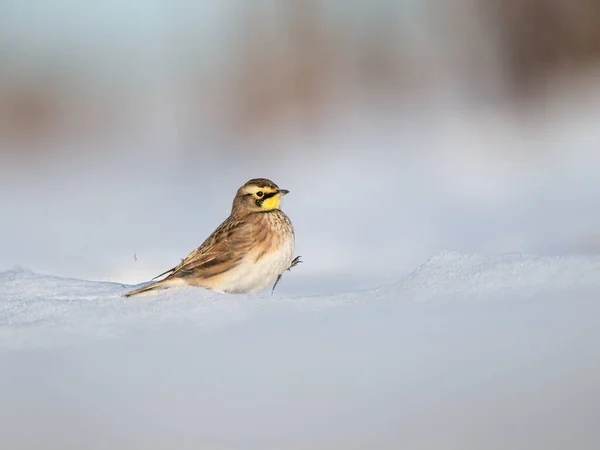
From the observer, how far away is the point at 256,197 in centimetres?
398

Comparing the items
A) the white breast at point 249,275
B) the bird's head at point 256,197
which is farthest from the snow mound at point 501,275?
the bird's head at point 256,197

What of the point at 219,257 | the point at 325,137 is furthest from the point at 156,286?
the point at 325,137

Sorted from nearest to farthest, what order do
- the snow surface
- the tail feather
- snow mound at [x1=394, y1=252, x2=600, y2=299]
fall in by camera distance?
1. the snow surface
2. snow mound at [x1=394, y1=252, x2=600, y2=299]
3. the tail feather

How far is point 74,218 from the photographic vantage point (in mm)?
8023

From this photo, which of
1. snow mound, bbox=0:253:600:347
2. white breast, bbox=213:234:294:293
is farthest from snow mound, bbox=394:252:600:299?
white breast, bbox=213:234:294:293

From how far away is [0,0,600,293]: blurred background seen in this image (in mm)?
6621

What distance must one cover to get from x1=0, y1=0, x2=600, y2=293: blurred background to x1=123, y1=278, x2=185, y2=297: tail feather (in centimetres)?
196

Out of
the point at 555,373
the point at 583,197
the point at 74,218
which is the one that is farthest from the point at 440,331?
the point at 74,218

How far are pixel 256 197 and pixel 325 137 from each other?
6.31 metres

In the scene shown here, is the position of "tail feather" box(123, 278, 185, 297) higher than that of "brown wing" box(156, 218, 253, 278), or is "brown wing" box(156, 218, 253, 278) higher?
"brown wing" box(156, 218, 253, 278)

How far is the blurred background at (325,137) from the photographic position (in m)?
6.62

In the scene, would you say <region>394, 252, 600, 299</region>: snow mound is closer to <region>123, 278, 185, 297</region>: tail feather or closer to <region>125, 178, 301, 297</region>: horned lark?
<region>125, 178, 301, 297</region>: horned lark

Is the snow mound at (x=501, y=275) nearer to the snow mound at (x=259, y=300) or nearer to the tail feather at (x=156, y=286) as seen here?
the snow mound at (x=259, y=300)

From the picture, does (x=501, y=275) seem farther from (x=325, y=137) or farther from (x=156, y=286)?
(x=325, y=137)
